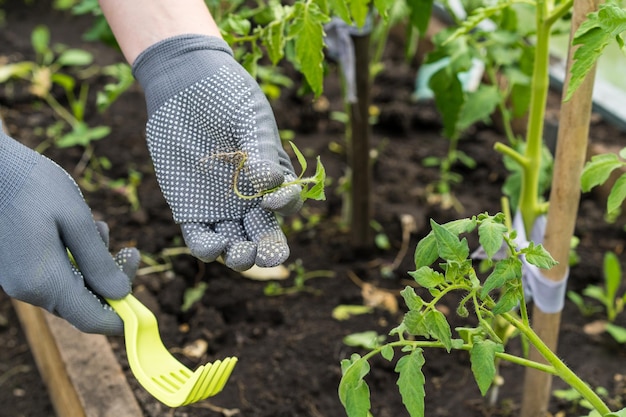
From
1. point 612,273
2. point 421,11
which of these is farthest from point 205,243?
point 612,273

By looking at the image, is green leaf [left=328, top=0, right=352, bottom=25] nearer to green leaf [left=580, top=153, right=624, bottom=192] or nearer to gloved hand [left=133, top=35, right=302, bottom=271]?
gloved hand [left=133, top=35, right=302, bottom=271]

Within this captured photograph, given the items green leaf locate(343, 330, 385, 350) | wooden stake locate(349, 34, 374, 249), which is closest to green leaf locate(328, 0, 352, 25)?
wooden stake locate(349, 34, 374, 249)

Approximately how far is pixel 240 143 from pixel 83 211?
328mm

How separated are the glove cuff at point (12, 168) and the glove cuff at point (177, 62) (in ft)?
0.74

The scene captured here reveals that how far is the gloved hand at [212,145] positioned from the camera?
1.29 m

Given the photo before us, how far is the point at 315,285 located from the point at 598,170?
40.2 inches

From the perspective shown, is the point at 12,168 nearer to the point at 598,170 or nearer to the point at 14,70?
the point at 598,170

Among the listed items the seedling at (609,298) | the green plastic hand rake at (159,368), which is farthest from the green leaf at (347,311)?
the green plastic hand rake at (159,368)

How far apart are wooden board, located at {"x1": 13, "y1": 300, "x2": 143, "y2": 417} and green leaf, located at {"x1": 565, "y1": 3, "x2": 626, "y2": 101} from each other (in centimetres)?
110

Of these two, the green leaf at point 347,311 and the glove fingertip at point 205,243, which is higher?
the glove fingertip at point 205,243

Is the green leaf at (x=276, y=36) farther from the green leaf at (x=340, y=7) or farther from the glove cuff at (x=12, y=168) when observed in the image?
the glove cuff at (x=12, y=168)

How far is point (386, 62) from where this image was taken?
322 cm

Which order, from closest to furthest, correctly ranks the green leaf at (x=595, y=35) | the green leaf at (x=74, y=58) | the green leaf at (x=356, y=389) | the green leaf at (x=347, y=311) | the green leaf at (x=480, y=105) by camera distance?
1. the green leaf at (x=595, y=35)
2. the green leaf at (x=356, y=389)
3. the green leaf at (x=480, y=105)
4. the green leaf at (x=347, y=311)
5. the green leaf at (x=74, y=58)

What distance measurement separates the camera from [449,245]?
108 centimetres
